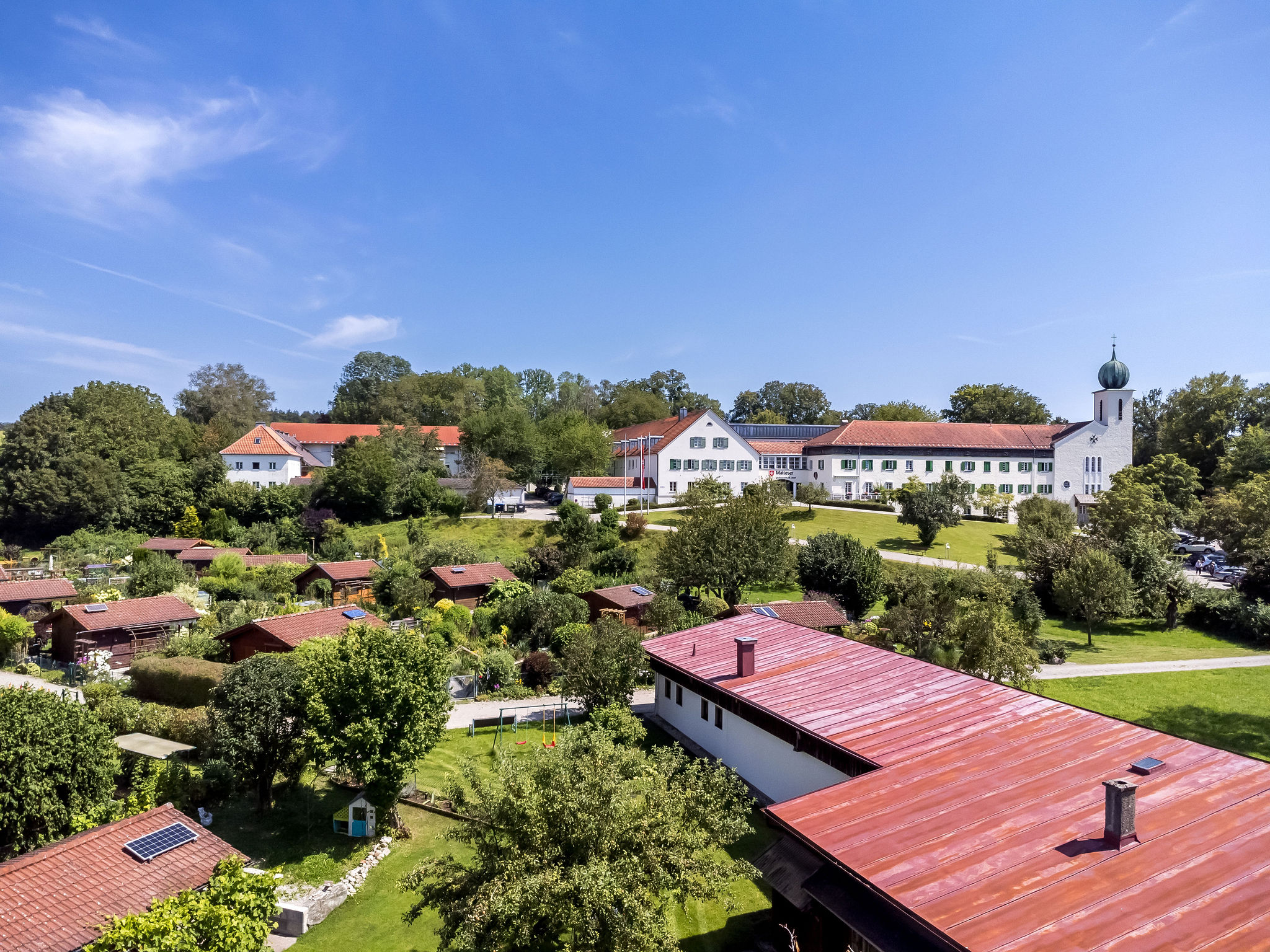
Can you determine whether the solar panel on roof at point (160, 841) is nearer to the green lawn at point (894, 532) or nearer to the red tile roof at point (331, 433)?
the green lawn at point (894, 532)

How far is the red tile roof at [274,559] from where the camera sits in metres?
45.7

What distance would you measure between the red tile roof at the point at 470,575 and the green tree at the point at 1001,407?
7462 cm

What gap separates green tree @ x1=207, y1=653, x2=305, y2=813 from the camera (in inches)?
696

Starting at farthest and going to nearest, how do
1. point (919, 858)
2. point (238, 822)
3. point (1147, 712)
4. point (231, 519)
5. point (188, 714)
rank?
point (231, 519), point (1147, 712), point (188, 714), point (238, 822), point (919, 858)

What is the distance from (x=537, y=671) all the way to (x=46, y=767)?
17162 mm


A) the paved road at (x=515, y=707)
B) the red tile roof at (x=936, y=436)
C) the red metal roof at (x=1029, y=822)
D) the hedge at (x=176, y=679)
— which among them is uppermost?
the red tile roof at (x=936, y=436)

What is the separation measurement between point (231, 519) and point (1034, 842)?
2432 inches

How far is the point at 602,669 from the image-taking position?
872 inches

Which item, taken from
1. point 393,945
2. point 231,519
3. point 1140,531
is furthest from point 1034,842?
point 231,519

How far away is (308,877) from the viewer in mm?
15727

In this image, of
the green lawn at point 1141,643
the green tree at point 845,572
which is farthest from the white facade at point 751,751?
the green lawn at point 1141,643

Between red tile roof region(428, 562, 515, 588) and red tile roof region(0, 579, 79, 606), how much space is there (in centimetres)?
1838

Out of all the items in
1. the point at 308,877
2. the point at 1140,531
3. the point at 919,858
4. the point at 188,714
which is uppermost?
the point at 1140,531

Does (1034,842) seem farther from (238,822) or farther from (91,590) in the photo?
(91,590)
